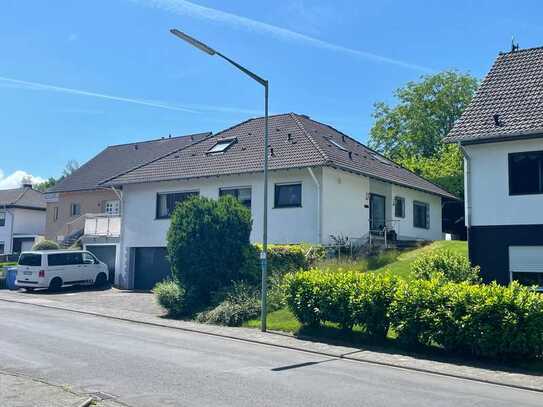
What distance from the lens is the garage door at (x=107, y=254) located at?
30422 mm

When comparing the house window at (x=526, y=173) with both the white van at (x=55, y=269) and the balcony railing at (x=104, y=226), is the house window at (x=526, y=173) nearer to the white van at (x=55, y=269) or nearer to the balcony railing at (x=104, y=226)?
the balcony railing at (x=104, y=226)

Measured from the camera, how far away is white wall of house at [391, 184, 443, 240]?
2867 cm

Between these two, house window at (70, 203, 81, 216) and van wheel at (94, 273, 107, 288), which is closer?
van wheel at (94, 273, 107, 288)

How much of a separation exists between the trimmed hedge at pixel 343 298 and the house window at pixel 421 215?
1603cm

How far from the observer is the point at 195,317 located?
60.0 ft

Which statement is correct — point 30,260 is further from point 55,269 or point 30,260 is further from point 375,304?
point 375,304

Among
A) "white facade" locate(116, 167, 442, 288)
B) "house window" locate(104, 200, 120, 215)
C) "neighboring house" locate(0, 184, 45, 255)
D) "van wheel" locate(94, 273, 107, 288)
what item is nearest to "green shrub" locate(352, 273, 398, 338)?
"white facade" locate(116, 167, 442, 288)

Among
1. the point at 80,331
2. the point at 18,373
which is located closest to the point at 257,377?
the point at 18,373

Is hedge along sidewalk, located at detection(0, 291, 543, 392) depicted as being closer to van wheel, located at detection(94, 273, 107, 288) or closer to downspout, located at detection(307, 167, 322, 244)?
downspout, located at detection(307, 167, 322, 244)

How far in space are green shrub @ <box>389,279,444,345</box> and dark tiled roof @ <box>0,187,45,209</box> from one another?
46.8m

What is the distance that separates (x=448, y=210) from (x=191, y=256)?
2098cm

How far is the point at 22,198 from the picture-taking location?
180 feet

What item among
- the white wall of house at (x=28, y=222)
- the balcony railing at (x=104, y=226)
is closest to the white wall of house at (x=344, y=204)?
the balcony railing at (x=104, y=226)

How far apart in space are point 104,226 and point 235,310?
1508 centimetres
